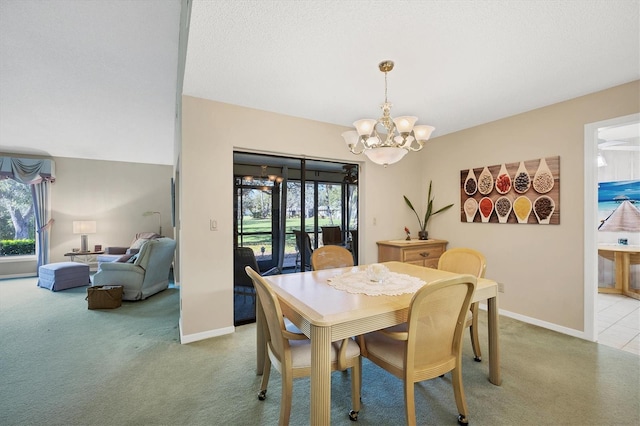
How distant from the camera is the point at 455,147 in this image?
3939mm

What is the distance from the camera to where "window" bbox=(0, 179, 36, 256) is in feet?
18.8

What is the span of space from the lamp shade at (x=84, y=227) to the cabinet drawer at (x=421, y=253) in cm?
653

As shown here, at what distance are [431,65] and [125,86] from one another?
357 centimetres

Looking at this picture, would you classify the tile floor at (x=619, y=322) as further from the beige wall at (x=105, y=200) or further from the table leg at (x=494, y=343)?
the beige wall at (x=105, y=200)

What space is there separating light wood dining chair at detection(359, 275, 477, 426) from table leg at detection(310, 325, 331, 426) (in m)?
0.41

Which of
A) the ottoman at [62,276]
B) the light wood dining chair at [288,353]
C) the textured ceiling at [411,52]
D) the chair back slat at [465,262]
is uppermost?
the textured ceiling at [411,52]

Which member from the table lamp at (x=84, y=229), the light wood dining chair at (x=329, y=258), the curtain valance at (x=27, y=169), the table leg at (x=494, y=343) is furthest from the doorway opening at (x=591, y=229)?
the curtain valance at (x=27, y=169)

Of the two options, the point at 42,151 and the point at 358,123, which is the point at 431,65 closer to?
the point at 358,123

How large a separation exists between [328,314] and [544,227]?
300cm

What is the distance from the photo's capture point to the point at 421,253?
152 inches

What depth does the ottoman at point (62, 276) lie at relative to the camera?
461 centimetres

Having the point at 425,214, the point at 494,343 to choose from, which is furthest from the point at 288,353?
the point at 425,214

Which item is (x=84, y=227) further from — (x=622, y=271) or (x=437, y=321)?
(x=622, y=271)

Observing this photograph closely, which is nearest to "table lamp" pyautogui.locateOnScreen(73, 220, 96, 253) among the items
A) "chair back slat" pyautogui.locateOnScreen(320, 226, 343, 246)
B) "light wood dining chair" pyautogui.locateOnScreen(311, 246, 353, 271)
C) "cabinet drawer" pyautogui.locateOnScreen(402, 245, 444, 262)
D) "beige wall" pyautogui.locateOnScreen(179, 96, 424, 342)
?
"beige wall" pyautogui.locateOnScreen(179, 96, 424, 342)
